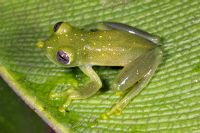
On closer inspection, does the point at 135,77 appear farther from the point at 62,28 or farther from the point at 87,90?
the point at 62,28

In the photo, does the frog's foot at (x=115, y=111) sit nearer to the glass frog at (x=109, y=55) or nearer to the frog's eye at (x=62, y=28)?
the glass frog at (x=109, y=55)

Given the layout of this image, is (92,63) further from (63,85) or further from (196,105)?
(196,105)

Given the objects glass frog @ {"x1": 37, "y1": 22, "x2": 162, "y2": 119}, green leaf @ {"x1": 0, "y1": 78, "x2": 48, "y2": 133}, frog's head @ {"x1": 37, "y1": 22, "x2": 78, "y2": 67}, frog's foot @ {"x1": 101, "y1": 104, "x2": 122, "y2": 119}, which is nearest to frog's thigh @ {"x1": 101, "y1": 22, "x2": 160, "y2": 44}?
glass frog @ {"x1": 37, "y1": 22, "x2": 162, "y2": 119}

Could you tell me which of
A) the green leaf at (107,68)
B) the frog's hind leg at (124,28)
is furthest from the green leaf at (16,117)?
the frog's hind leg at (124,28)

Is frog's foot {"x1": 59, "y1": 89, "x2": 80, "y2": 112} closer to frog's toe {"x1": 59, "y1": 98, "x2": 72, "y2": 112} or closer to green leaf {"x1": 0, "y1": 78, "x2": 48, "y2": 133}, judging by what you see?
frog's toe {"x1": 59, "y1": 98, "x2": 72, "y2": 112}

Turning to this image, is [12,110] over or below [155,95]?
over

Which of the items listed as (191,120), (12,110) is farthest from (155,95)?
(12,110)

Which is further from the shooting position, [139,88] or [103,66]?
[103,66]
